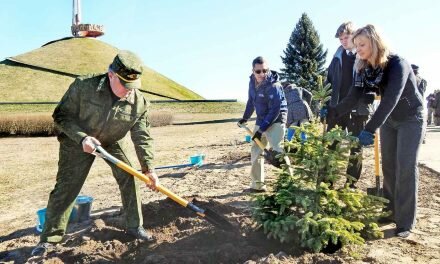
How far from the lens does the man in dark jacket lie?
5.75 meters

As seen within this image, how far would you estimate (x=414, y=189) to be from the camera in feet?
14.5

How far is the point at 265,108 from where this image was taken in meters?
6.43

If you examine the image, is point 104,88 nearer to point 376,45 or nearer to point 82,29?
point 376,45

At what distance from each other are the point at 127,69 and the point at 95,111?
577mm

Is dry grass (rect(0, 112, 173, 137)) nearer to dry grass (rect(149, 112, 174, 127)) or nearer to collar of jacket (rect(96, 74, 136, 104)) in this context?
dry grass (rect(149, 112, 174, 127))

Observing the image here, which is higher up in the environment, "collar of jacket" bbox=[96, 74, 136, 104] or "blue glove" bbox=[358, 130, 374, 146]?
"collar of jacket" bbox=[96, 74, 136, 104]

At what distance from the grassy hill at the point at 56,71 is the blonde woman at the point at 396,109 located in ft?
161

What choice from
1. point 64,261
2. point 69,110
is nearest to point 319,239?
point 64,261

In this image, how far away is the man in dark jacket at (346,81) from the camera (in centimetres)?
575

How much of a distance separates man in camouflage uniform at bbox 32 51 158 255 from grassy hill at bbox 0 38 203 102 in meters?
48.1

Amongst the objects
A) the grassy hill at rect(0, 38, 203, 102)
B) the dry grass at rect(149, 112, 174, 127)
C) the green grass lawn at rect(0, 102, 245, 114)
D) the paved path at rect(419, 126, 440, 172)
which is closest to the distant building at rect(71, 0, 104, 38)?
the grassy hill at rect(0, 38, 203, 102)

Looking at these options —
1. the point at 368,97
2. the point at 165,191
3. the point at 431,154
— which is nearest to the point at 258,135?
the point at 368,97

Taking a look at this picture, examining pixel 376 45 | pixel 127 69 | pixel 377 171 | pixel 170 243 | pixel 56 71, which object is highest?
pixel 56 71

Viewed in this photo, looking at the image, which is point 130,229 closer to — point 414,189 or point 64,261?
point 64,261
